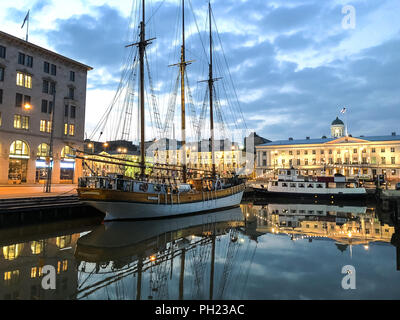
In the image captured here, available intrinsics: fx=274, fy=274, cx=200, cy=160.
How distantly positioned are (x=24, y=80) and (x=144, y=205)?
33.0 meters

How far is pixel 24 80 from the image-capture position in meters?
41.9

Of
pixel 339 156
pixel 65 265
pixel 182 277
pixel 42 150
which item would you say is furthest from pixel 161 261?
pixel 339 156

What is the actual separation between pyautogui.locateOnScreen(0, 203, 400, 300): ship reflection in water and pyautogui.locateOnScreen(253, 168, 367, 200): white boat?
93.0ft

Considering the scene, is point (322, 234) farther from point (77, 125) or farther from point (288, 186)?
point (77, 125)

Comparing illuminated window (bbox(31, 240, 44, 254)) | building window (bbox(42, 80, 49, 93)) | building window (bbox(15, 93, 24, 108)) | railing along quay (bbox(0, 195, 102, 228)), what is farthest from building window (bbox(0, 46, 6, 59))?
illuminated window (bbox(31, 240, 44, 254))

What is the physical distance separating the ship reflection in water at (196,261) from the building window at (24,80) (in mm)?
29725

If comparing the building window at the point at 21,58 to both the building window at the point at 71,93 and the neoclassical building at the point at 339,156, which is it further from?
the neoclassical building at the point at 339,156

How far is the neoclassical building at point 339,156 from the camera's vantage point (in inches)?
3465

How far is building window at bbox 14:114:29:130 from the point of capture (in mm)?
40562

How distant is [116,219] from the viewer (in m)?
23.3

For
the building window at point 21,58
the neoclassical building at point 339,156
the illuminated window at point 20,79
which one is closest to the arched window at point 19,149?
the illuminated window at point 20,79

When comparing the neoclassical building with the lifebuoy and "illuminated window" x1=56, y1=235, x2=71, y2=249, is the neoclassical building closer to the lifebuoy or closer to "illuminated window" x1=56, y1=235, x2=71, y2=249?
the lifebuoy

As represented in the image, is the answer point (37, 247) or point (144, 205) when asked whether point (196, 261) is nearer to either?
point (37, 247)
